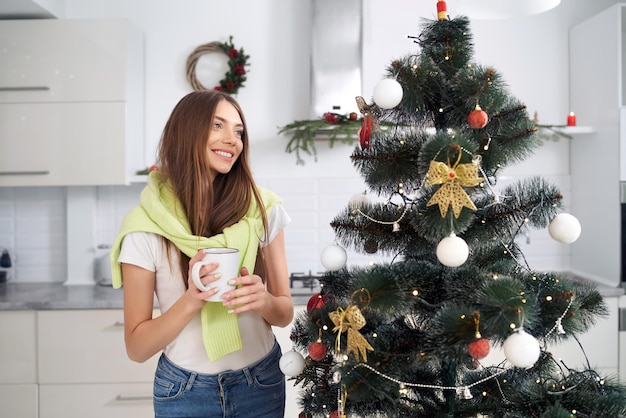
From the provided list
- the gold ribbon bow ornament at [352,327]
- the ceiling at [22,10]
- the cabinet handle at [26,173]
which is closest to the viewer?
the gold ribbon bow ornament at [352,327]

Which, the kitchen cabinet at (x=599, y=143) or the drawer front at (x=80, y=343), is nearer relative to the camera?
the drawer front at (x=80, y=343)

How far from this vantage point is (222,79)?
10.1 feet

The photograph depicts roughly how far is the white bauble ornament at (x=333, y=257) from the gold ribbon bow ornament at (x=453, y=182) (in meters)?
0.26

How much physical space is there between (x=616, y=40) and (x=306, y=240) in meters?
1.66

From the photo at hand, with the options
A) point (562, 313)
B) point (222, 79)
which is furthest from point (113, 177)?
point (562, 313)

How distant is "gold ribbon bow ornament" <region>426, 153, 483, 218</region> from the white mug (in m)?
0.41

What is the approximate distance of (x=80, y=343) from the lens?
256 centimetres

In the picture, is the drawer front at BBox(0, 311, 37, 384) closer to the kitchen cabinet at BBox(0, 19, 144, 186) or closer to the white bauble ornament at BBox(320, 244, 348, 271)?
the kitchen cabinet at BBox(0, 19, 144, 186)

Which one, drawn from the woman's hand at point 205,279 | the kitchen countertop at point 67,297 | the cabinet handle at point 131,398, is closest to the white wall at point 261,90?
the kitchen countertop at point 67,297

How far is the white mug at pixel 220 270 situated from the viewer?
1162 millimetres

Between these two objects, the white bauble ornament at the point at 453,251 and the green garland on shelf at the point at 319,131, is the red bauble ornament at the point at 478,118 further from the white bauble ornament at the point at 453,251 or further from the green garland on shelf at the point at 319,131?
the green garland on shelf at the point at 319,131

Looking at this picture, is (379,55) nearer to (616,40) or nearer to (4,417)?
(616,40)

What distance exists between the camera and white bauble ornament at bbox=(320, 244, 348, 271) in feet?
3.86

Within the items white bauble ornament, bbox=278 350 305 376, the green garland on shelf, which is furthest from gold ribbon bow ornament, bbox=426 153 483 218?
the green garland on shelf
